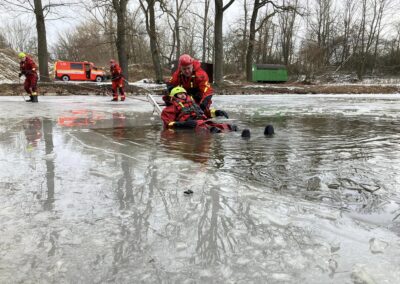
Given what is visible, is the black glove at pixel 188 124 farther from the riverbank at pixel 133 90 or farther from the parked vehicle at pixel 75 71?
the parked vehicle at pixel 75 71

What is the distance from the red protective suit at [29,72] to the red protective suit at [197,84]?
732cm

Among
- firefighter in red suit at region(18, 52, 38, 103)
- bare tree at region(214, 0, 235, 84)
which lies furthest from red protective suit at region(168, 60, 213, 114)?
bare tree at region(214, 0, 235, 84)

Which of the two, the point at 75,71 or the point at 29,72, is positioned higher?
the point at 75,71

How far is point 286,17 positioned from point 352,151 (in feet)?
137

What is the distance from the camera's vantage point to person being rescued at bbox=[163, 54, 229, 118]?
23.0 feet

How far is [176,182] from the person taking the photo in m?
3.18

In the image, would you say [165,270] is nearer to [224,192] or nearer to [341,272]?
[341,272]

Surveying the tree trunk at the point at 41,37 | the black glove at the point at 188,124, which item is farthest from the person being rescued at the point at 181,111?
the tree trunk at the point at 41,37

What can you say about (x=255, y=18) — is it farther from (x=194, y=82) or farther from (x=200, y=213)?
(x=200, y=213)

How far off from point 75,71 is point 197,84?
27714 mm

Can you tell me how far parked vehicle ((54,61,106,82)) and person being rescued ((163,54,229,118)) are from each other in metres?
27.2

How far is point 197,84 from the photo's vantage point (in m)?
7.29

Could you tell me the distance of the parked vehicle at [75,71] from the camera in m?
31.6

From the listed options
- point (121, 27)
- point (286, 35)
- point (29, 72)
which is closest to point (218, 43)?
point (121, 27)
